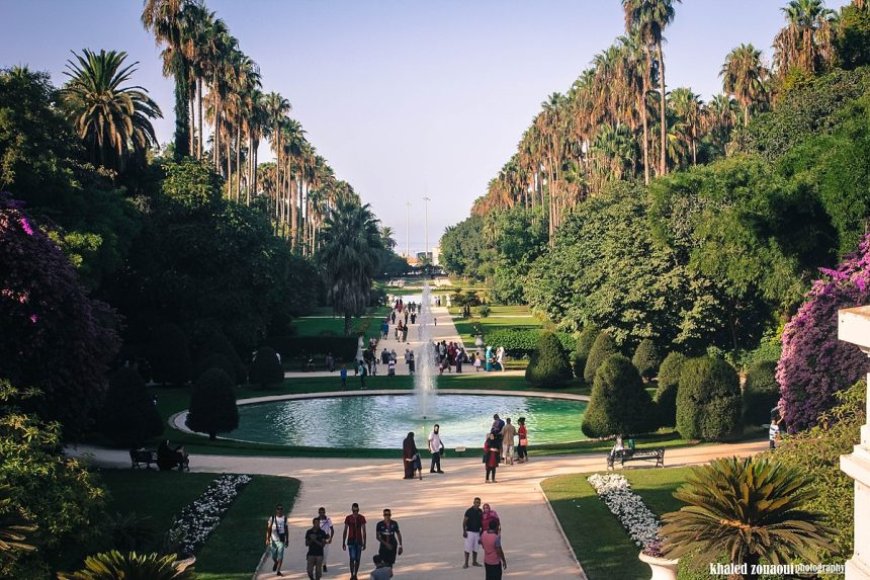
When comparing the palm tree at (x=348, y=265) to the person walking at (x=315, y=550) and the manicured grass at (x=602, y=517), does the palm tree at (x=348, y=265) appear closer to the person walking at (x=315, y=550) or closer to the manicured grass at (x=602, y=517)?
the manicured grass at (x=602, y=517)

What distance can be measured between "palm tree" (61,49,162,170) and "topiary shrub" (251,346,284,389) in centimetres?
1164

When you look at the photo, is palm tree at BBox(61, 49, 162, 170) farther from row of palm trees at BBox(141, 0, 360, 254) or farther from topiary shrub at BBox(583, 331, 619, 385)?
topiary shrub at BBox(583, 331, 619, 385)

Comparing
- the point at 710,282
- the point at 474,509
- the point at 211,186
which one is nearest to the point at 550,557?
the point at 474,509

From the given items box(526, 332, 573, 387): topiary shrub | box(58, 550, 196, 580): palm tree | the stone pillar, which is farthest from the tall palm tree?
the stone pillar

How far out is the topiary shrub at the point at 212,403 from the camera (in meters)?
32.1

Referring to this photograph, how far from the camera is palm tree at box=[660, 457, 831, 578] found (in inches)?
431

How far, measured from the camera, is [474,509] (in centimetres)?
1853

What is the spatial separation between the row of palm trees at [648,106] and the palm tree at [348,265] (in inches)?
733

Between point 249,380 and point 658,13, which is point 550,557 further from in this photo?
point 658,13

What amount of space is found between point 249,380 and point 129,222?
9162 millimetres

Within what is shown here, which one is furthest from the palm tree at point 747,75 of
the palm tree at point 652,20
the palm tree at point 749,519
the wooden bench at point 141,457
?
the palm tree at point 749,519

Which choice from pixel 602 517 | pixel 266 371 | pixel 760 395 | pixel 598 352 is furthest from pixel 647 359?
pixel 602 517

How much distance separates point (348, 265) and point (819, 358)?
Result: 128 feet

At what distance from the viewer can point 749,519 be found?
11211 mm
